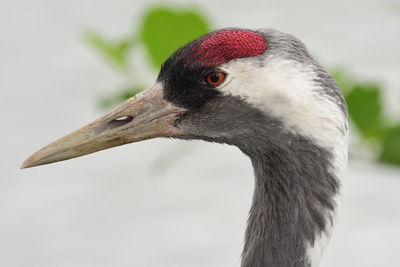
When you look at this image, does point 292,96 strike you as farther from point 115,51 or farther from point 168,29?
point 115,51

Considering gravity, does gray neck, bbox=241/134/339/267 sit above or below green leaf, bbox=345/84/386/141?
below

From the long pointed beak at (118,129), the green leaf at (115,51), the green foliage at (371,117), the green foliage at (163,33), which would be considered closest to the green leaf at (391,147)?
the green foliage at (371,117)

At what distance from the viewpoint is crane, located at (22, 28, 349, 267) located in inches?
101

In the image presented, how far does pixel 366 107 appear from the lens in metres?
4.55

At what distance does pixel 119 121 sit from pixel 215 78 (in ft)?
1.14

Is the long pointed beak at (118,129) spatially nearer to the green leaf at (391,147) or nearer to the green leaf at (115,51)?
the green leaf at (115,51)

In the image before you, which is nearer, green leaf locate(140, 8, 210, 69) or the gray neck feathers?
the gray neck feathers

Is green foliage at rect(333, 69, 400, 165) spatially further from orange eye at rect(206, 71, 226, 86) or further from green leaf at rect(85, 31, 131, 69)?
orange eye at rect(206, 71, 226, 86)

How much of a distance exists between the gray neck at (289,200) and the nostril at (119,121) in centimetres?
36

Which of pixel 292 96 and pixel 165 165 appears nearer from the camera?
pixel 292 96

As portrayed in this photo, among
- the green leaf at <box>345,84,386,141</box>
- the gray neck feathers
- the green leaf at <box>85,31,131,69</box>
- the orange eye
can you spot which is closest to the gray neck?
the gray neck feathers

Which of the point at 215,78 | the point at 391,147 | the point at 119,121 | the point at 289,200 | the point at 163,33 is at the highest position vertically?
the point at 163,33

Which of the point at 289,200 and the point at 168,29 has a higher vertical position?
the point at 168,29

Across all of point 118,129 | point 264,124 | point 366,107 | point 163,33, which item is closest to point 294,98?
point 264,124
